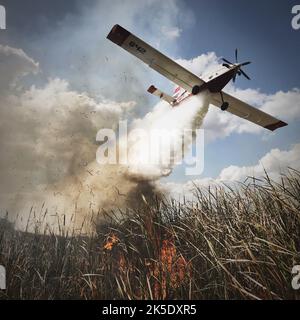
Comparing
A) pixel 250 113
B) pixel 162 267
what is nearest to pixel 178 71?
pixel 250 113

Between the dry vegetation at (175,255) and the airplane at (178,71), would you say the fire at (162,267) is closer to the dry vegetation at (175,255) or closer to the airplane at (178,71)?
the dry vegetation at (175,255)

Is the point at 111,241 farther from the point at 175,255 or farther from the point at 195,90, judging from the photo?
the point at 195,90

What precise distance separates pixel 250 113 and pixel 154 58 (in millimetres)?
6843

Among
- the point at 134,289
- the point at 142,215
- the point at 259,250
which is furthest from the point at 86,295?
the point at 259,250

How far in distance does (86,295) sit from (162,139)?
34.4ft

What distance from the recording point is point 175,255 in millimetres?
4230

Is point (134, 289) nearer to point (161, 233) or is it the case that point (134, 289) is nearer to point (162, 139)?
point (161, 233)

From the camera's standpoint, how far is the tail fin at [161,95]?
1638 cm

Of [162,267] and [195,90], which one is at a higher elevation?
[195,90]

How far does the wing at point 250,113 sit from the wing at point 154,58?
2.70 meters

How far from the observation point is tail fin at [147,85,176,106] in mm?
16375

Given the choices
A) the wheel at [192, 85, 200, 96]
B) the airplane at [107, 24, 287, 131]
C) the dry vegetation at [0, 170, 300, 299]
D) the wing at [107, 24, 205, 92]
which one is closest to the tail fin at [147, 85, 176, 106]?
the airplane at [107, 24, 287, 131]

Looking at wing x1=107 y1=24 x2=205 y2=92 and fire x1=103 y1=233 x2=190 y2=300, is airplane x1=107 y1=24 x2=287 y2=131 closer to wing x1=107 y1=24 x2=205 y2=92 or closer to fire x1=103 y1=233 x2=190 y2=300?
wing x1=107 y1=24 x2=205 y2=92
